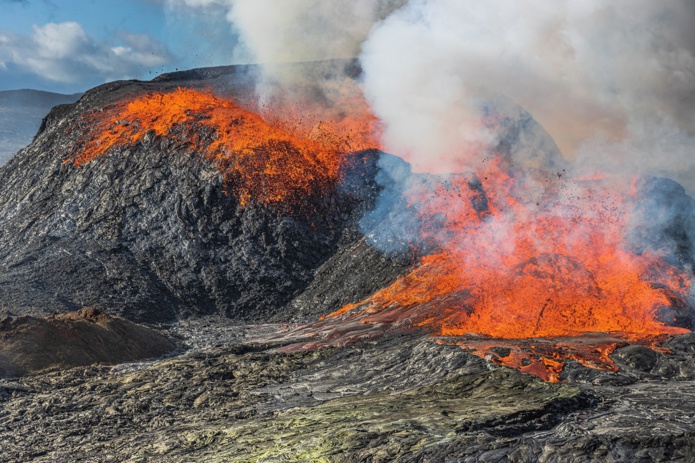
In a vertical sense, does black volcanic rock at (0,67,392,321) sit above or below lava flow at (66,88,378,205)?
below

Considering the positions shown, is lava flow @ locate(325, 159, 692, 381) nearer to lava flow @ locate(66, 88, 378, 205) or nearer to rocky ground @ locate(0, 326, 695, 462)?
rocky ground @ locate(0, 326, 695, 462)

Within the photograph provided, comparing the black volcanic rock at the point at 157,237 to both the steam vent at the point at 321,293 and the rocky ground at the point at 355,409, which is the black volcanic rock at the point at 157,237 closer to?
the steam vent at the point at 321,293

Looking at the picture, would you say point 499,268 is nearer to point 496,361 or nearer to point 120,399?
point 496,361

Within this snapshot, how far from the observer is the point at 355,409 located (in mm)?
18672

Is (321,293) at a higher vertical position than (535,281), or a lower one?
higher

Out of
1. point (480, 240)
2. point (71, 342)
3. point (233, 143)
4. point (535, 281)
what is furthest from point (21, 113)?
point (535, 281)

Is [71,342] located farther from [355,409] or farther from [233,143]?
[233,143]

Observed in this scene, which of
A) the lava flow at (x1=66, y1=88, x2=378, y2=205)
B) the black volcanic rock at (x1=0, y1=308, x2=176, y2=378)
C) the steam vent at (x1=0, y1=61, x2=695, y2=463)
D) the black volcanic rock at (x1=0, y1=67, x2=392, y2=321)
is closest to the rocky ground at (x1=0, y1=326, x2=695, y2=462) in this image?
the steam vent at (x1=0, y1=61, x2=695, y2=463)

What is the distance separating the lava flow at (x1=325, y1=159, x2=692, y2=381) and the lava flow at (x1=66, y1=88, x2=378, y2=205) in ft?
29.4

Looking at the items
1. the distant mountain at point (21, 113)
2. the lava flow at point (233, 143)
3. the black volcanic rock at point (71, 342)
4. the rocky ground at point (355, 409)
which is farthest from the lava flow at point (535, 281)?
the distant mountain at point (21, 113)

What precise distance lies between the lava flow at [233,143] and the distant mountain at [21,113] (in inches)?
3201

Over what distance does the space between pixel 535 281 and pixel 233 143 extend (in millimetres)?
24388

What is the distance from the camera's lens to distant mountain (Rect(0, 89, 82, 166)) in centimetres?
12565

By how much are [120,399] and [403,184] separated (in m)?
27.2
